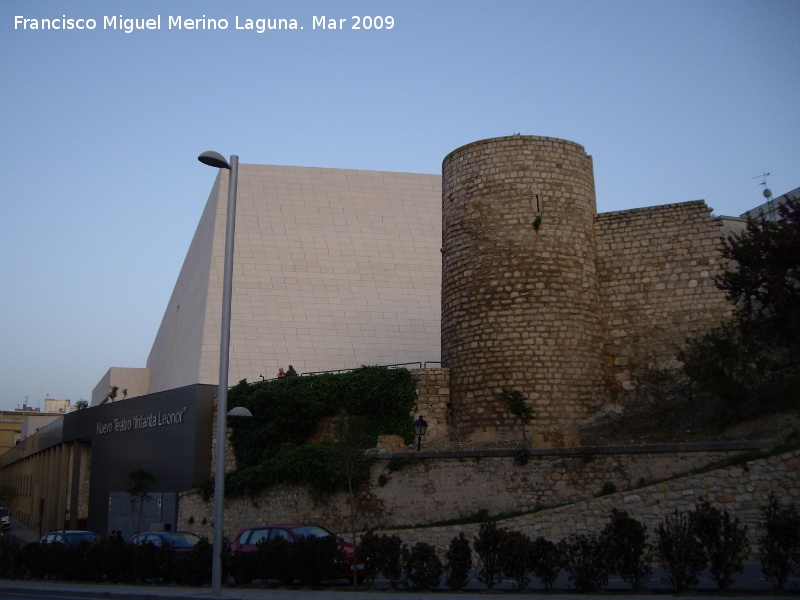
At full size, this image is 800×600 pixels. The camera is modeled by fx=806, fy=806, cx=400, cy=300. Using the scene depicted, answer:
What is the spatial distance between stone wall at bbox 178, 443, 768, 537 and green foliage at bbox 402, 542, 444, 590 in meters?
4.46

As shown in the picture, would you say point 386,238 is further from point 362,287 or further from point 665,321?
point 665,321

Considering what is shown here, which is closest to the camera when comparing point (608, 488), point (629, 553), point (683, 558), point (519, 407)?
point (683, 558)

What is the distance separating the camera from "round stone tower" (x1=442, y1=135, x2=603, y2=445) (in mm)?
19328

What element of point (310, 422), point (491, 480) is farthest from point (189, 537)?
point (491, 480)

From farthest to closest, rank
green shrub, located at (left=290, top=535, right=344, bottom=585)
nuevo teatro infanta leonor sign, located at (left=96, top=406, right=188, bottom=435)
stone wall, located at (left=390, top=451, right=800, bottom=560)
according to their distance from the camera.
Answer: nuevo teatro infanta leonor sign, located at (left=96, top=406, right=188, bottom=435)
stone wall, located at (left=390, top=451, right=800, bottom=560)
green shrub, located at (left=290, top=535, right=344, bottom=585)

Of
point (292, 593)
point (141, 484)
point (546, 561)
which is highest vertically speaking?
point (141, 484)

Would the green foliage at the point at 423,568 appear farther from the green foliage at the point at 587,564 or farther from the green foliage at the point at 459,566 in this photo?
the green foliage at the point at 587,564

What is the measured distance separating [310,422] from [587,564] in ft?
43.4

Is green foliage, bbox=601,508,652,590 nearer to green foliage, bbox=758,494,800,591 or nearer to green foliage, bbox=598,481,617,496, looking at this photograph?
green foliage, bbox=758,494,800,591

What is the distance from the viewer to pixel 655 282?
20516mm

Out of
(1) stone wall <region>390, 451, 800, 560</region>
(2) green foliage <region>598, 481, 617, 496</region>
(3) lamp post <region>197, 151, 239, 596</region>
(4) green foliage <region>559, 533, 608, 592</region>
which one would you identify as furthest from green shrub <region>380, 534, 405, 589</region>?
(2) green foliage <region>598, 481, 617, 496</region>

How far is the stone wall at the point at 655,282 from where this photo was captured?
19.9 meters

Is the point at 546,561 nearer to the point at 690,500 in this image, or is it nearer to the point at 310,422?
the point at 690,500

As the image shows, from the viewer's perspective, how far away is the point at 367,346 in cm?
3478
